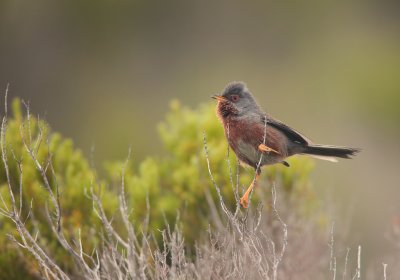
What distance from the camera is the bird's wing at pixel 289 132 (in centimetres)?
769

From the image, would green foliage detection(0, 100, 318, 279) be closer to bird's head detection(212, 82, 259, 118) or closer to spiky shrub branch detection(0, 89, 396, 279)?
spiky shrub branch detection(0, 89, 396, 279)

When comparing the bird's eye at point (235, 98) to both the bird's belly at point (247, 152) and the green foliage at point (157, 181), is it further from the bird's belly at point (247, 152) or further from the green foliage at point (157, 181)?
the green foliage at point (157, 181)

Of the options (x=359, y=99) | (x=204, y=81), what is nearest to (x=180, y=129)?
(x=359, y=99)

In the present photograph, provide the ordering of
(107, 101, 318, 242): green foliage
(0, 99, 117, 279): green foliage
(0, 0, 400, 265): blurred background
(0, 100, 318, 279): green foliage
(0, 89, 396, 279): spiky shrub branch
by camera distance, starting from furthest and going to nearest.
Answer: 1. (0, 0, 400, 265): blurred background
2. (107, 101, 318, 242): green foliage
3. (0, 100, 318, 279): green foliage
4. (0, 99, 117, 279): green foliage
5. (0, 89, 396, 279): spiky shrub branch

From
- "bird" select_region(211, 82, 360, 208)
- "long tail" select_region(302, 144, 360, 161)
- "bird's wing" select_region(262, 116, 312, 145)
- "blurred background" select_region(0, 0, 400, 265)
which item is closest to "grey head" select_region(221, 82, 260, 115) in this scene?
"bird" select_region(211, 82, 360, 208)

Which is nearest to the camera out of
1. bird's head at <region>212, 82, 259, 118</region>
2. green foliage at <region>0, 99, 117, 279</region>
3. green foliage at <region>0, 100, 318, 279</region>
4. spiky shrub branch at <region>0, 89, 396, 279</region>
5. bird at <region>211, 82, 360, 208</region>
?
spiky shrub branch at <region>0, 89, 396, 279</region>

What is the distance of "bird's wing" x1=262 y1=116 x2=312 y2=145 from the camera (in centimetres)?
769

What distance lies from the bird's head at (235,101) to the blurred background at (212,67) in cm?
2038

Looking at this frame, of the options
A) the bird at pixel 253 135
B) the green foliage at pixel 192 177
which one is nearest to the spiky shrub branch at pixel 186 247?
the green foliage at pixel 192 177

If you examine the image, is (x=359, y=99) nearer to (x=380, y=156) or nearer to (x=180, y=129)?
(x=380, y=156)

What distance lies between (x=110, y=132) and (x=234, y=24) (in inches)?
590

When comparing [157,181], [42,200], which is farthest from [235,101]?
[157,181]

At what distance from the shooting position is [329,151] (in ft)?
25.6

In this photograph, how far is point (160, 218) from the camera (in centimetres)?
1072
